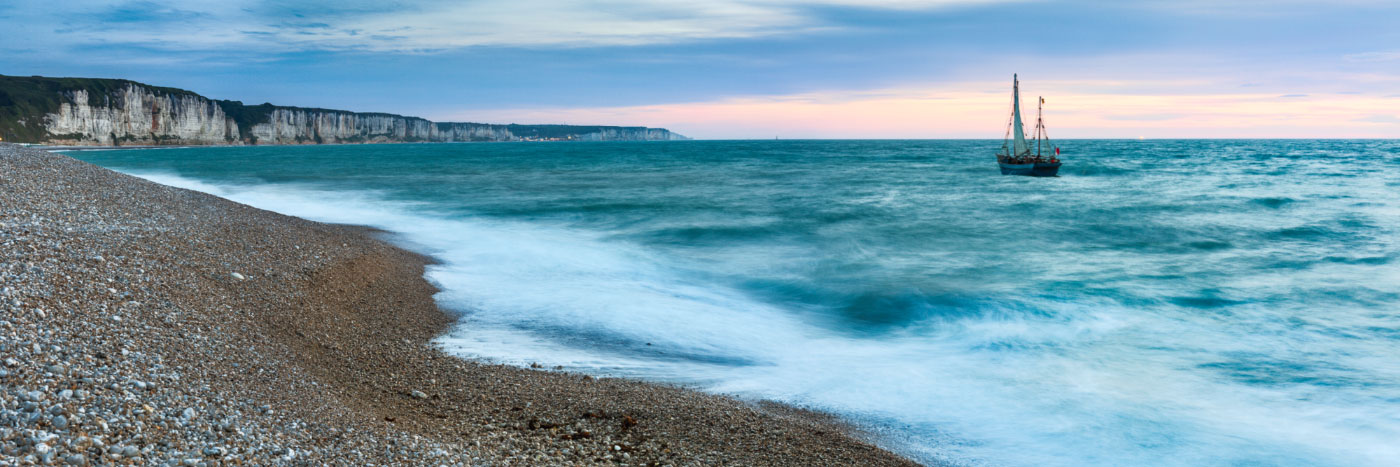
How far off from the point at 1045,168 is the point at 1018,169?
1.34 metres

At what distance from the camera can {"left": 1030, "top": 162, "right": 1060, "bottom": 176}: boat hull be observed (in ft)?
137

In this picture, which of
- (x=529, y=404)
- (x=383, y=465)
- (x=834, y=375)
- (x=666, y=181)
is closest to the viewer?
(x=383, y=465)

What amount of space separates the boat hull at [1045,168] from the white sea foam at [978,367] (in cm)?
3254

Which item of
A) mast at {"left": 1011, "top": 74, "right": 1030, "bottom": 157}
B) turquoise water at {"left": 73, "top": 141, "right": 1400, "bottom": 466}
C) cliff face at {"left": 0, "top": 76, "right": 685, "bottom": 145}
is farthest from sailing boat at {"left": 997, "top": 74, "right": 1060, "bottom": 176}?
cliff face at {"left": 0, "top": 76, "right": 685, "bottom": 145}

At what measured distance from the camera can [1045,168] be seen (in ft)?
138

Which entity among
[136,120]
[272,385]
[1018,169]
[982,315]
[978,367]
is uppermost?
[136,120]

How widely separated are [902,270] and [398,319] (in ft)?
30.5

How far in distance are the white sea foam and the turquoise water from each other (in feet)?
0.11

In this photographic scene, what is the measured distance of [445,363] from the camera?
7125mm

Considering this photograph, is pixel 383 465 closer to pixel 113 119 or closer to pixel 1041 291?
pixel 1041 291

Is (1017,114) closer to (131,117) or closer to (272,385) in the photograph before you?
(272,385)

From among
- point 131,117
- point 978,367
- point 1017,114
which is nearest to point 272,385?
point 978,367

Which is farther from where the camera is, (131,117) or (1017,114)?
(131,117)

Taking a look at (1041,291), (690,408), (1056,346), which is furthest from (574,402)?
(1041,291)
